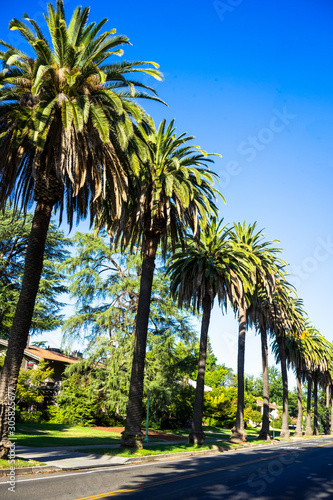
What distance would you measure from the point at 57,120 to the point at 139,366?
11937mm

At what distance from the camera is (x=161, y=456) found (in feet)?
63.5

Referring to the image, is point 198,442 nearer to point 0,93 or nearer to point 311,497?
point 311,497

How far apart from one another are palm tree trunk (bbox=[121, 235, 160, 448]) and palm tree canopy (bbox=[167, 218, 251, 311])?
5.30 m

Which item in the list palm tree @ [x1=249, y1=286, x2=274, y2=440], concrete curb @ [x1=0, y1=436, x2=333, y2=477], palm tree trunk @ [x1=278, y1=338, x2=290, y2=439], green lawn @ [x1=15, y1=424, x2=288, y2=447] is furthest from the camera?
palm tree trunk @ [x1=278, y1=338, x2=290, y2=439]

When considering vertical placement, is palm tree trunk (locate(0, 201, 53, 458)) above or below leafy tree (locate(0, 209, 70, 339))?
below

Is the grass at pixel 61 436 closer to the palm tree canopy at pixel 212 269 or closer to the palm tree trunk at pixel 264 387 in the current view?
the palm tree canopy at pixel 212 269

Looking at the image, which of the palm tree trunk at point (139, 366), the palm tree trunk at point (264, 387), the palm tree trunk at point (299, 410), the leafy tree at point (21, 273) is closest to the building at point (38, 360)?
the leafy tree at point (21, 273)

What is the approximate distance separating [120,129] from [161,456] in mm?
14204

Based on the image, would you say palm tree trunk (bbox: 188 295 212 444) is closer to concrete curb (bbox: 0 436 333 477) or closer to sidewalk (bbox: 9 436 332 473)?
concrete curb (bbox: 0 436 333 477)

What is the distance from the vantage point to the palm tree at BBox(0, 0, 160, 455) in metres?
14.0

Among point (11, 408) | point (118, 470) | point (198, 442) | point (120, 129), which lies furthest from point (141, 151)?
point (198, 442)

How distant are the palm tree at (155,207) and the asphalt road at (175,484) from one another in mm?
5195

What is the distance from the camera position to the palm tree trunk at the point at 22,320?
1297 centimetres

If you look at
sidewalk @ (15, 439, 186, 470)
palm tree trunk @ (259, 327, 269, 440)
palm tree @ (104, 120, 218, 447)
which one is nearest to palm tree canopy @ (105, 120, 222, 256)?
palm tree @ (104, 120, 218, 447)
